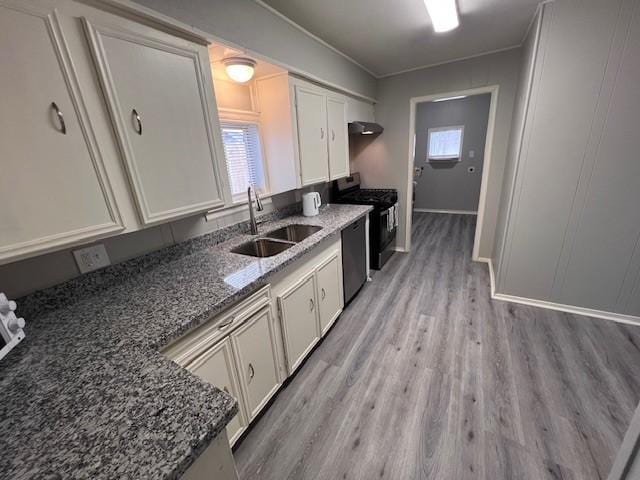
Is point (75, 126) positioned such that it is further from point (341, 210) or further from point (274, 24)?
point (341, 210)

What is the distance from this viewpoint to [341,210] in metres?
2.68

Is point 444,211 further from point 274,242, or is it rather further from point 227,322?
point 227,322

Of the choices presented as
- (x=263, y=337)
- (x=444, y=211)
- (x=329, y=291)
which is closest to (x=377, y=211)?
(x=329, y=291)

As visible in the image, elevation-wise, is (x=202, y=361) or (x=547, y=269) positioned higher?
(x=202, y=361)

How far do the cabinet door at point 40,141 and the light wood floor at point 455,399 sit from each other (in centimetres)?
143

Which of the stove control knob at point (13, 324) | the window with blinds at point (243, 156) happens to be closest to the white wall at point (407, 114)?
the window with blinds at point (243, 156)

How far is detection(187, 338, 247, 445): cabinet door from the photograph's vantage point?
1.12m

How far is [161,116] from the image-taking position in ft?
3.91

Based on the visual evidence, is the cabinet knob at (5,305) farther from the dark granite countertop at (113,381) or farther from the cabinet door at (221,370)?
the cabinet door at (221,370)

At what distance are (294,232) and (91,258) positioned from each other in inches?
54.8

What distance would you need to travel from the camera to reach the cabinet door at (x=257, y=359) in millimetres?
1341

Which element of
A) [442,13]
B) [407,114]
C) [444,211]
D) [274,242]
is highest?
[442,13]

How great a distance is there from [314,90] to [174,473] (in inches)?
96.9

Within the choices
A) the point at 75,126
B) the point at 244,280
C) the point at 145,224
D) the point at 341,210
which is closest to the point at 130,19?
the point at 75,126
